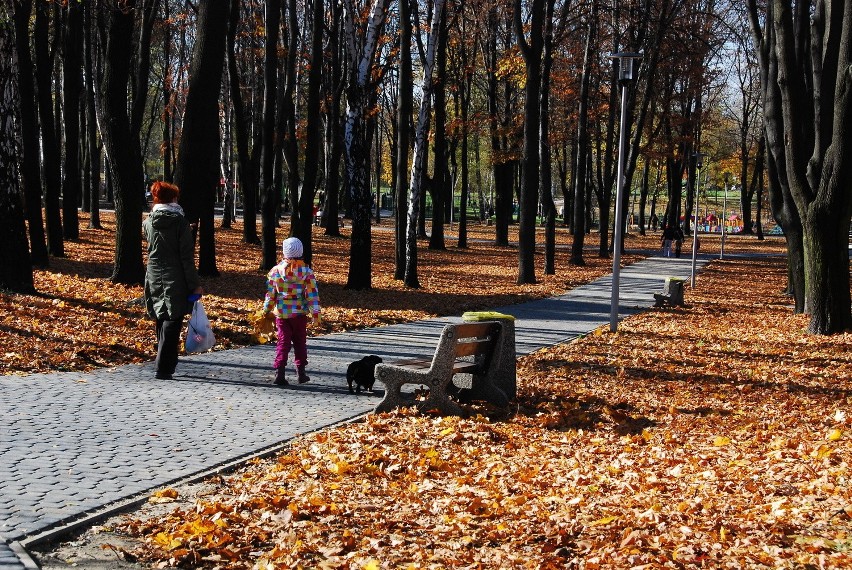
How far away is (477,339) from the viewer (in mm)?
9469

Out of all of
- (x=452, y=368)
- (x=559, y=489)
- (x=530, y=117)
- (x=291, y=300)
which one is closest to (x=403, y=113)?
(x=530, y=117)

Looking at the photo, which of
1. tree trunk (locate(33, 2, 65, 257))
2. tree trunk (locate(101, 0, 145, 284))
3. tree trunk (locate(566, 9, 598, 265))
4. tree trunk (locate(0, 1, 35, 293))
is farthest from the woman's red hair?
tree trunk (locate(566, 9, 598, 265))

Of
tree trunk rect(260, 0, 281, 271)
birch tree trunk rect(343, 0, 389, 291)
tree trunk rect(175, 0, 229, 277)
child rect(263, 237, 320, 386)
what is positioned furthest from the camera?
tree trunk rect(260, 0, 281, 271)

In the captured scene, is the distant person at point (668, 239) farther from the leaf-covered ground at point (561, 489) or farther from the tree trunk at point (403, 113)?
the leaf-covered ground at point (561, 489)

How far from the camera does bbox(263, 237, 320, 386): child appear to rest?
396 inches

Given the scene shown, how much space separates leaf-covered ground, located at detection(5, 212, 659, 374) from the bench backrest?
4.19 meters

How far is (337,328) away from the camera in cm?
1526

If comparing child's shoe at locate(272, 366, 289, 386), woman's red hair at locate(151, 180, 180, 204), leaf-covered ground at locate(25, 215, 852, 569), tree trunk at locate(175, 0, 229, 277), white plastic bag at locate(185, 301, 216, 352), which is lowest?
leaf-covered ground at locate(25, 215, 852, 569)

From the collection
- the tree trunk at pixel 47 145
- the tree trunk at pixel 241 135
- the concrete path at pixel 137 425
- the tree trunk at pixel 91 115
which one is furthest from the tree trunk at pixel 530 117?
the concrete path at pixel 137 425

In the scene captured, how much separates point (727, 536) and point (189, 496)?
319cm

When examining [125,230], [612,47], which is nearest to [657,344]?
[125,230]

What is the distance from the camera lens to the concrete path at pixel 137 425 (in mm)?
5855

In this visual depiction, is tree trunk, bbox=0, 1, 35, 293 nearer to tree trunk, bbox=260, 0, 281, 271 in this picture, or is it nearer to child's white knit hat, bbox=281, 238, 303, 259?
child's white knit hat, bbox=281, 238, 303, 259

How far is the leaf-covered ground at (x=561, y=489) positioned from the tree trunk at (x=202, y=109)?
7.27 metres
